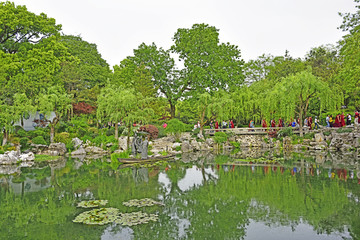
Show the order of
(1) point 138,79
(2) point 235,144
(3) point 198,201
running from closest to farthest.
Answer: (3) point 198,201 → (2) point 235,144 → (1) point 138,79

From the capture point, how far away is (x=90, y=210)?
23.4 ft

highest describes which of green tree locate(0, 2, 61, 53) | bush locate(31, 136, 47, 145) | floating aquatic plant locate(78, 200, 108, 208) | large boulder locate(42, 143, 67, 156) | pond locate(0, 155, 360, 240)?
green tree locate(0, 2, 61, 53)

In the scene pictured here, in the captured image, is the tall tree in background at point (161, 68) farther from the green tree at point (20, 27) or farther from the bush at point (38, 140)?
the bush at point (38, 140)

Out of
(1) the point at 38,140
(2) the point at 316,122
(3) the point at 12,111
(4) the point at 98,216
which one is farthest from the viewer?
(2) the point at 316,122

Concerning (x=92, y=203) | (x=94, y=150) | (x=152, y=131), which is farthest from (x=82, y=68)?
(x=92, y=203)

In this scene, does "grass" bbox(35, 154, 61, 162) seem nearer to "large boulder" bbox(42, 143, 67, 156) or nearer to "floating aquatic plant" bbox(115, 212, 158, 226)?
"large boulder" bbox(42, 143, 67, 156)

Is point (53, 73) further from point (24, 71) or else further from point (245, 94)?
point (245, 94)

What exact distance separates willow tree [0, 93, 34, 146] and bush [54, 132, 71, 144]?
2.62 m

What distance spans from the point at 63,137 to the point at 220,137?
1288 centimetres

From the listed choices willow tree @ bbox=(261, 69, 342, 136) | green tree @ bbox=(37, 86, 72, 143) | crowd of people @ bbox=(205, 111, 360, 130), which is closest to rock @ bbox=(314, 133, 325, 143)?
willow tree @ bbox=(261, 69, 342, 136)

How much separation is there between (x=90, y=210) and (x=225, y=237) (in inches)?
141

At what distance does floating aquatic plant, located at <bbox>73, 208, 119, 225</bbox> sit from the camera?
625 centimetres

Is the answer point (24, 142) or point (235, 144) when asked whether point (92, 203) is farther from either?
point (235, 144)

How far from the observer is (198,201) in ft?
26.2
